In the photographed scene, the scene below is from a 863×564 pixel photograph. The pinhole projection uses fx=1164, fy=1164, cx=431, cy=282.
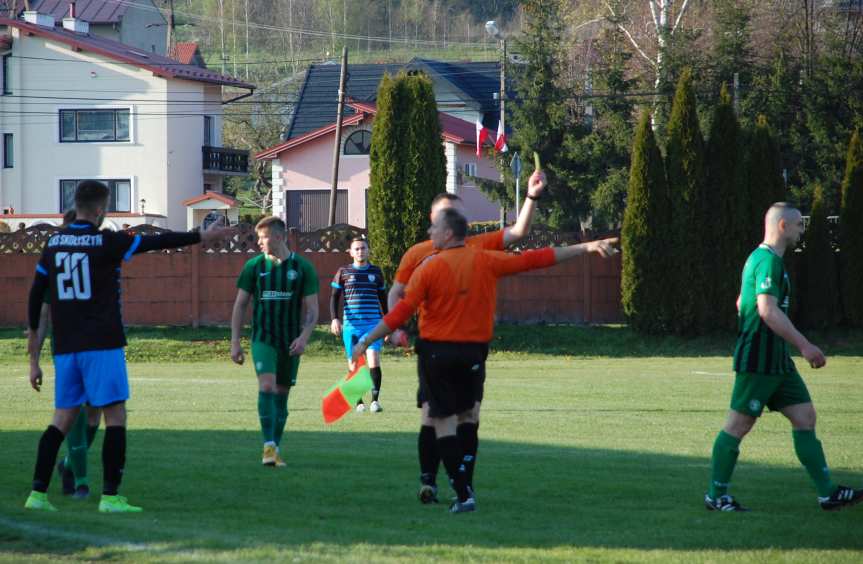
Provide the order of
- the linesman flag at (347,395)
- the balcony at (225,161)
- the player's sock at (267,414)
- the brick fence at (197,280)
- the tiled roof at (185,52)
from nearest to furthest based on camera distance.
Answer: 1. the linesman flag at (347,395)
2. the player's sock at (267,414)
3. the brick fence at (197,280)
4. the balcony at (225,161)
5. the tiled roof at (185,52)

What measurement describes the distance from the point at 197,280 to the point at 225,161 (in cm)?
2825

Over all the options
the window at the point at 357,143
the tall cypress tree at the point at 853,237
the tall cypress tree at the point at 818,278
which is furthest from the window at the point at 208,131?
the tall cypress tree at the point at 853,237

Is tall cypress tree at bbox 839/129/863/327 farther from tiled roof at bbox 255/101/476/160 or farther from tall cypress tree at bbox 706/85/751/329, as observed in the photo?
tiled roof at bbox 255/101/476/160

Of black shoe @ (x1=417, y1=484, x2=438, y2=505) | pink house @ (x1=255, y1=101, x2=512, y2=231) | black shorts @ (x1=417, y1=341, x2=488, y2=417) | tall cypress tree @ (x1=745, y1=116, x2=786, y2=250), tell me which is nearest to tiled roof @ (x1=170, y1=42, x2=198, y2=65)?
pink house @ (x1=255, y1=101, x2=512, y2=231)

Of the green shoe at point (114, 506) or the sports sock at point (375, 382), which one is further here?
the sports sock at point (375, 382)

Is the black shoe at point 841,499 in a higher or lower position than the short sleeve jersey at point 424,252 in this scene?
lower

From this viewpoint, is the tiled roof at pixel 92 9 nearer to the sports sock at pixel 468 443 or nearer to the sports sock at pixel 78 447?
the sports sock at pixel 78 447

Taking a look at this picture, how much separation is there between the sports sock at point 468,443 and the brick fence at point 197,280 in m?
20.6

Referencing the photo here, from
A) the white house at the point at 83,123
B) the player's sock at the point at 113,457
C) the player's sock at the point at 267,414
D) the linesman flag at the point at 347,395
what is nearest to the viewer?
the player's sock at the point at 113,457

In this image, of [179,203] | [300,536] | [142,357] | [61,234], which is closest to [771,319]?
[300,536]

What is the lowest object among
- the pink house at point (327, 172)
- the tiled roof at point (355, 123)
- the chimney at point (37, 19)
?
the pink house at point (327, 172)

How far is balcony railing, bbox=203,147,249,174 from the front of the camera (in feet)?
180

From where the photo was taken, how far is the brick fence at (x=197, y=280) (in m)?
28.5

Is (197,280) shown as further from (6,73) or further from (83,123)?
(6,73)
